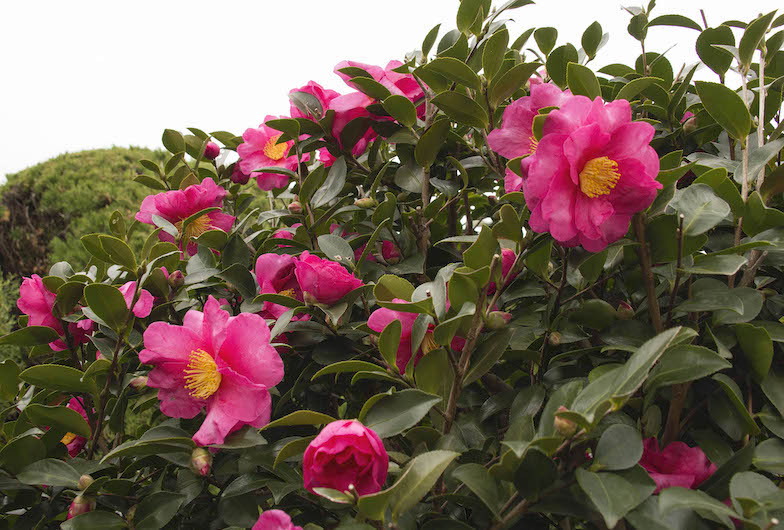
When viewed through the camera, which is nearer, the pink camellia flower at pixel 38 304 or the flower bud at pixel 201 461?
the flower bud at pixel 201 461

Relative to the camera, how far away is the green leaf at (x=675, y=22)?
1.00 meters

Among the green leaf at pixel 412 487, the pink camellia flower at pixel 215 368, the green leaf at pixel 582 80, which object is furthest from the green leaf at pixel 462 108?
the green leaf at pixel 412 487

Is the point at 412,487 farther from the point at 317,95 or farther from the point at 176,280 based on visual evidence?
the point at 317,95

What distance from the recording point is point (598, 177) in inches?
23.7

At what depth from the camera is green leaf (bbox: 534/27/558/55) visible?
107 cm

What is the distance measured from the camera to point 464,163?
3.18 ft

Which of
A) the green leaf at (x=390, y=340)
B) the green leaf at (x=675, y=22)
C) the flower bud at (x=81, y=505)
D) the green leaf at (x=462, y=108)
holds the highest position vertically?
the green leaf at (x=675, y=22)

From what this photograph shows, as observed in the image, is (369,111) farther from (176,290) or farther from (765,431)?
(765,431)

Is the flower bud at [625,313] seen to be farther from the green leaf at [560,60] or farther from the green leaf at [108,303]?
the green leaf at [108,303]

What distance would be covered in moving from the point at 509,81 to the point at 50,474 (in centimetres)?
77

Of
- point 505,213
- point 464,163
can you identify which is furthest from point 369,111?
point 505,213

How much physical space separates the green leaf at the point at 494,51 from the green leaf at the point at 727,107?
0.23 m

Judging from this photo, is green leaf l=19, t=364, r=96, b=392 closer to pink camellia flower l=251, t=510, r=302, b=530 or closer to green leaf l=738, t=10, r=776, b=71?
pink camellia flower l=251, t=510, r=302, b=530

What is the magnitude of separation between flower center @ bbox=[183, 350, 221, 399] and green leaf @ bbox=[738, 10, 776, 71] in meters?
0.79
